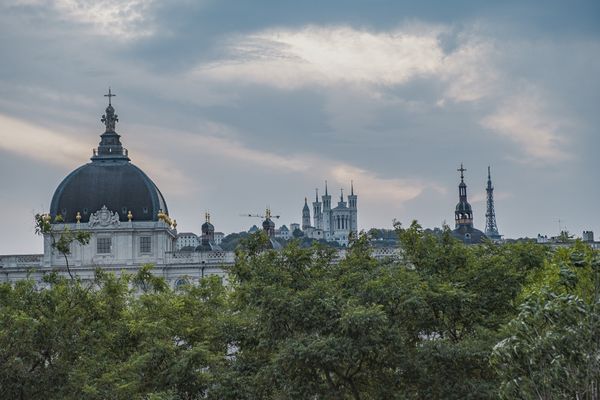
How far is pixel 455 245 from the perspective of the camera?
7188cm


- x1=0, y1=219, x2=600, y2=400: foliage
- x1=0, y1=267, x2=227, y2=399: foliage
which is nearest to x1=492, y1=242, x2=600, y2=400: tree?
x1=0, y1=219, x2=600, y2=400: foliage

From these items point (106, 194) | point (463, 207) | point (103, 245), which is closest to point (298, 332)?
point (103, 245)

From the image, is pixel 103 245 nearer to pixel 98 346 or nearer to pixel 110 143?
pixel 110 143

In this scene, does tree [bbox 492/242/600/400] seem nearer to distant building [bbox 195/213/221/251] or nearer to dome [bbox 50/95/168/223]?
dome [bbox 50/95/168/223]

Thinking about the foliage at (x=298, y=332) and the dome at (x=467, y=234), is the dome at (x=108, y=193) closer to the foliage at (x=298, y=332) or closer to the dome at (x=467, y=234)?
the dome at (x=467, y=234)

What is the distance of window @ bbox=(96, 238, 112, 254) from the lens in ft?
491

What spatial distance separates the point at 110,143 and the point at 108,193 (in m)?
7.61

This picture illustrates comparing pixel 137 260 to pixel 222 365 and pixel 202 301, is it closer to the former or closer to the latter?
pixel 202 301

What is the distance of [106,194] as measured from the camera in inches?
5935

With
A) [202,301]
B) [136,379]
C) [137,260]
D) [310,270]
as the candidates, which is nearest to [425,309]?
[310,270]

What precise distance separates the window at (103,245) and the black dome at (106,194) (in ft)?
8.32

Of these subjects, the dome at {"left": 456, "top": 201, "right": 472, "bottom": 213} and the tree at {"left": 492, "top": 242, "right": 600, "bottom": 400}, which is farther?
the dome at {"left": 456, "top": 201, "right": 472, "bottom": 213}

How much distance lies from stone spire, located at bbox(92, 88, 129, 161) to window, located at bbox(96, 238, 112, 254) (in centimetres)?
918

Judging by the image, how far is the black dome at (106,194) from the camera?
150000mm
